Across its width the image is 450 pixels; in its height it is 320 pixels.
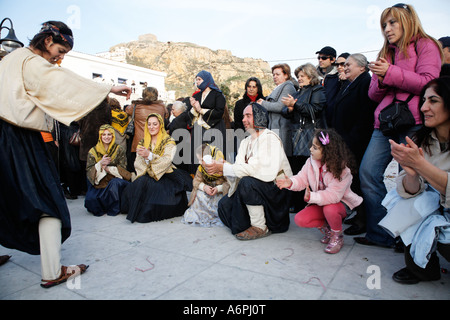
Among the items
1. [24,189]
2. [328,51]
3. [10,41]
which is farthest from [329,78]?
[10,41]

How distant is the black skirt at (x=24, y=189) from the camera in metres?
2.13

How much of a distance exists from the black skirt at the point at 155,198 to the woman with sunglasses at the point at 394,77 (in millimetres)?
2439

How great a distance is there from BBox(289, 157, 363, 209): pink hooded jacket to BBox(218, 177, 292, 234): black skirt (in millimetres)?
352

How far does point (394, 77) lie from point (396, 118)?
0.36 meters

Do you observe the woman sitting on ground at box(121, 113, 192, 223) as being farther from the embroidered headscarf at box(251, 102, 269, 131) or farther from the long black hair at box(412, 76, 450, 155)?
the long black hair at box(412, 76, 450, 155)

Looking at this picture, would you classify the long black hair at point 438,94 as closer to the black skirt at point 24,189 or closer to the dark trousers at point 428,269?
the dark trousers at point 428,269

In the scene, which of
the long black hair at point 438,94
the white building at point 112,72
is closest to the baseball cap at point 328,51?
the long black hair at point 438,94

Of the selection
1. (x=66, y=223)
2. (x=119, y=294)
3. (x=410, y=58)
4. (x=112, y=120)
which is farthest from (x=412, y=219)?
(x=112, y=120)

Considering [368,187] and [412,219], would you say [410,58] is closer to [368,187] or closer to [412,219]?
[368,187]

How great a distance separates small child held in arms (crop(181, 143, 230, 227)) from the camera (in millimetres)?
4009

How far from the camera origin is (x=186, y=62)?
295 feet

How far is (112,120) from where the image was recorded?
582cm
